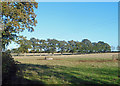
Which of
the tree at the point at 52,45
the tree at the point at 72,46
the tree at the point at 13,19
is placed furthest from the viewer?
the tree at the point at 72,46

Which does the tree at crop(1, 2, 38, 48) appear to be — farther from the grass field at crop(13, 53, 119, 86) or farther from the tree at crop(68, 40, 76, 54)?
the tree at crop(68, 40, 76, 54)

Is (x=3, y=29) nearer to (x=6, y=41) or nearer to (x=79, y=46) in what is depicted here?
(x=6, y=41)

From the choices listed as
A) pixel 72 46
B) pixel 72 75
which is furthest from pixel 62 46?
pixel 72 75

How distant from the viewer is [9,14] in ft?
26.0

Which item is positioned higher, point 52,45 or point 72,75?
point 52,45

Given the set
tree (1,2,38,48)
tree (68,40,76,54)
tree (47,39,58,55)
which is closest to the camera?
tree (1,2,38,48)

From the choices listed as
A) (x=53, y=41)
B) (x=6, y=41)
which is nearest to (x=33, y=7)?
(x=6, y=41)

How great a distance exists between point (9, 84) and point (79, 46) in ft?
395

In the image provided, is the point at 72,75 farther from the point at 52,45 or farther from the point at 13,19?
the point at 52,45

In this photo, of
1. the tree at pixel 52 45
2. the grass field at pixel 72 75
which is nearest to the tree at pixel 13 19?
the grass field at pixel 72 75

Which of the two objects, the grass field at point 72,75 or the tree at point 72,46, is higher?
the tree at point 72,46

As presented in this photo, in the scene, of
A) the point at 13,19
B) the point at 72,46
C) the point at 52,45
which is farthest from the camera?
the point at 72,46

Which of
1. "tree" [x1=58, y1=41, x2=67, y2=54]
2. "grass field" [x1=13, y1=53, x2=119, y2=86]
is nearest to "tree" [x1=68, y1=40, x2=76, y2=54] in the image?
"tree" [x1=58, y1=41, x2=67, y2=54]

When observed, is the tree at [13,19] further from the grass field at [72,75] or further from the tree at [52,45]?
the tree at [52,45]
